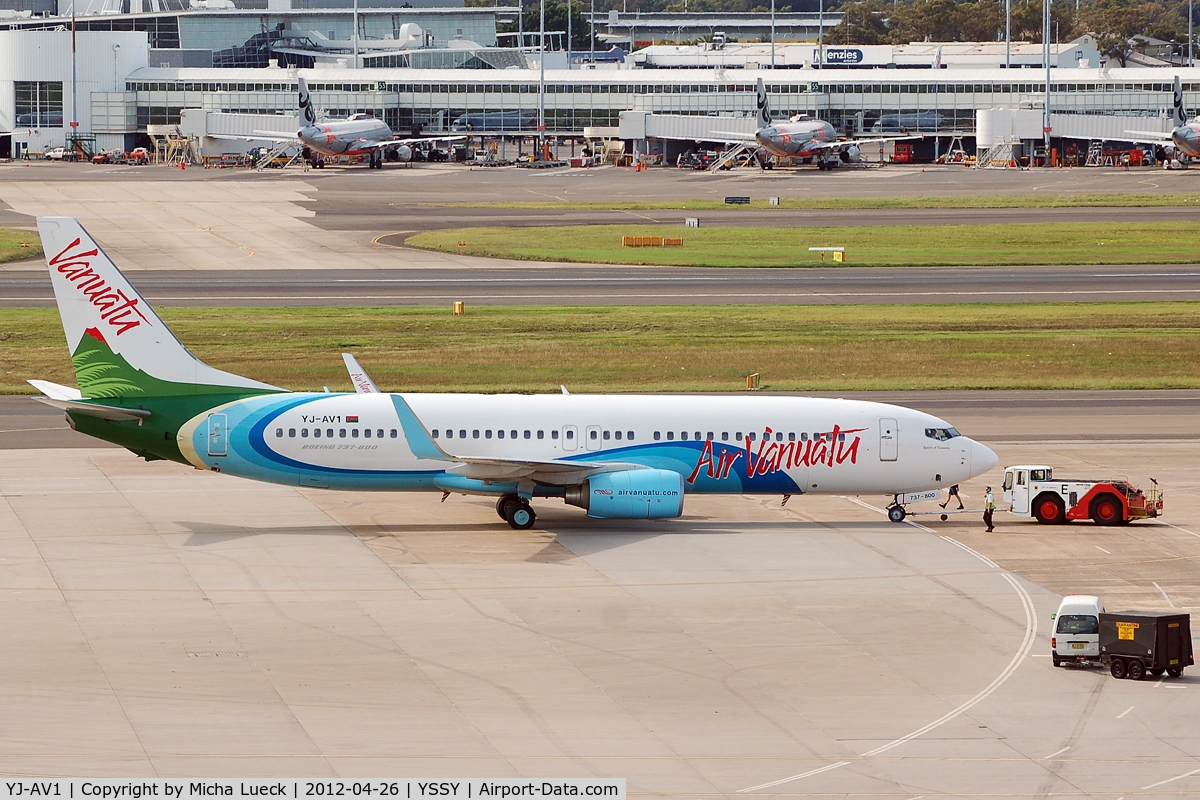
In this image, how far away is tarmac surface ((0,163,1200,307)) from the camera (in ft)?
303

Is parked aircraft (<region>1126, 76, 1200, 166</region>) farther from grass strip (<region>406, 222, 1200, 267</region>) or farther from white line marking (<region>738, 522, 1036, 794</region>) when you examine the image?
white line marking (<region>738, 522, 1036, 794</region>)

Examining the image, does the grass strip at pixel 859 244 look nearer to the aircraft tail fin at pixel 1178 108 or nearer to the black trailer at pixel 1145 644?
the aircraft tail fin at pixel 1178 108

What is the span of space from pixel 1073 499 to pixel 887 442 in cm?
643

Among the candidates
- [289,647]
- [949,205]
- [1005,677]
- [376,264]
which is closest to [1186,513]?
[1005,677]

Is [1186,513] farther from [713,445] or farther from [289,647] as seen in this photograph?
[289,647]

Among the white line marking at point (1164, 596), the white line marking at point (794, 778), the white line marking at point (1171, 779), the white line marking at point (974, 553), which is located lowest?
the white line marking at point (794, 778)

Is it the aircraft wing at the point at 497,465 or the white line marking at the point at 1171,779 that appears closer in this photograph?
the white line marking at the point at 1171,779

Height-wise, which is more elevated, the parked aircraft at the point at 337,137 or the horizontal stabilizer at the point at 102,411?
the parked aircraft at the point at 337,137

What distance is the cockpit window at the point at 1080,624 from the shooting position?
3109cm

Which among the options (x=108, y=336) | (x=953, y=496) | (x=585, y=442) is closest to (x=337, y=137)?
(x=108, y=336)

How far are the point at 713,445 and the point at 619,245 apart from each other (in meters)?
72.6

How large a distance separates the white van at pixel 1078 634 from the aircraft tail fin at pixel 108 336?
25172 millimetres

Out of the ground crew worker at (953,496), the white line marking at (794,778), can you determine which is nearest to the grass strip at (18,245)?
the ground crew worker at (953,496)

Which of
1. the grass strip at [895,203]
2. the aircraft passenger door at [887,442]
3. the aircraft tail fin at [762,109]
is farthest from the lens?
the aircraft tail fin at [762,109]
